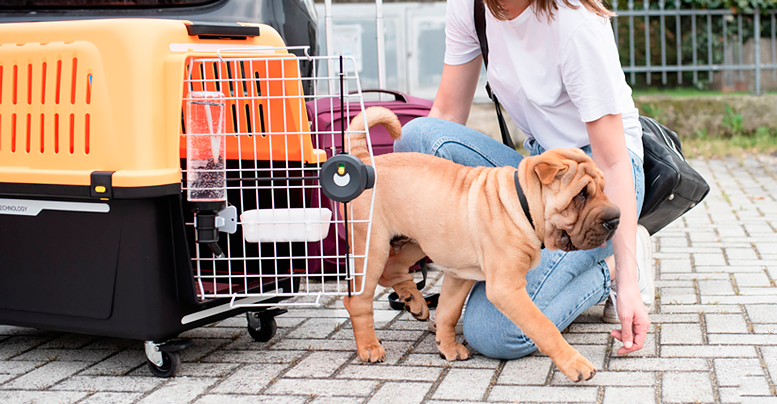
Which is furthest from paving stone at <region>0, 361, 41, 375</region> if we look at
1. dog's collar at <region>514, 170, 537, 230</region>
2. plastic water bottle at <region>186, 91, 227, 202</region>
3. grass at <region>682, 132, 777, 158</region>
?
grass at <region>682, 132, 777, 158</region>

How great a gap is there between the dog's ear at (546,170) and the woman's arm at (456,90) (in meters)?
1.07

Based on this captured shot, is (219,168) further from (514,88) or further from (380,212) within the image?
(514,88)

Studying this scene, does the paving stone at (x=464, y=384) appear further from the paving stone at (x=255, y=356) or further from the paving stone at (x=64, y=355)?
the paving stone at (x=64, y=355)

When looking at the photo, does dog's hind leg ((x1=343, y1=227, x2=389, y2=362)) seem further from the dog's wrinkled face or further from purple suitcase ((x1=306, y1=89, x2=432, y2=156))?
purple suitcase ((x1=306, y1=89, x2=432, y2=156))

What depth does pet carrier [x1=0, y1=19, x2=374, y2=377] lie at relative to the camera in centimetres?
231

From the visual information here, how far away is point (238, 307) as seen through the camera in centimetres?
273

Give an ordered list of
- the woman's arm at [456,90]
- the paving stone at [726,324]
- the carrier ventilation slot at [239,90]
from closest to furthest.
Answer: the carrier ventilation slot at [239,90]
the paving stone at [726,324]
the woman's arm at [456,90]

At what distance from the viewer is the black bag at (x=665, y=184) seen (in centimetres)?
296

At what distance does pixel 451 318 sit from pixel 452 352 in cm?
12

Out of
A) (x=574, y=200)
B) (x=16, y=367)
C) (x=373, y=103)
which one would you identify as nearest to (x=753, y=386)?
(x=574, y=200)

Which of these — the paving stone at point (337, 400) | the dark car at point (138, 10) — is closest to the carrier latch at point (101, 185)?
the paving stone at point (337, 400)

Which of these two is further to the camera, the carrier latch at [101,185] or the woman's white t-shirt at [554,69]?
the woman's white t-shirt at [554,69]

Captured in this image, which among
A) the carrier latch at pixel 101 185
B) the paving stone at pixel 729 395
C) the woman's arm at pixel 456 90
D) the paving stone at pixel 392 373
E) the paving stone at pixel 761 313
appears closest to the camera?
the paving stone at pixel 729 395

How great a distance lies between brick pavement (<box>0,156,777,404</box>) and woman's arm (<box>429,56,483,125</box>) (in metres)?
0.92
